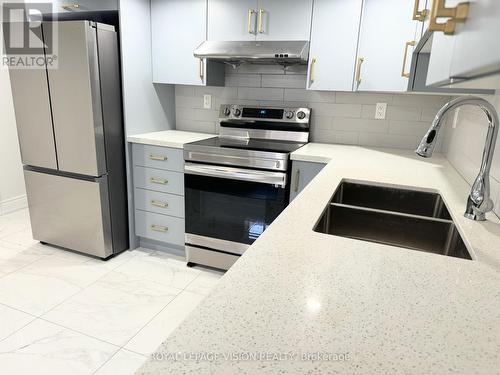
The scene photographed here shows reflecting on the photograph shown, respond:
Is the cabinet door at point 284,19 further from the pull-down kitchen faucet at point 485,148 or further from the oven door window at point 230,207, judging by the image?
the pull-down kitchen faucet at point 485,148

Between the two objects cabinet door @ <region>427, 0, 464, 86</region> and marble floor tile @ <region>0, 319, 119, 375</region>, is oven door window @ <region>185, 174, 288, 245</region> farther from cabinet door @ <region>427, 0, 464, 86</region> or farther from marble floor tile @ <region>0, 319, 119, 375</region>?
cabinet door @ <region>427, 0, 464, 86</region>

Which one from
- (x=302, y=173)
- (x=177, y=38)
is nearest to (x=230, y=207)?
(x=302, y=173)

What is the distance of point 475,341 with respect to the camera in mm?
545

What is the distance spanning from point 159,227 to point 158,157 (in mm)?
555

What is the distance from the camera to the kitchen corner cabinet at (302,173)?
2.11 m

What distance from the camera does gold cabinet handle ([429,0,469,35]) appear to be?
43 cm

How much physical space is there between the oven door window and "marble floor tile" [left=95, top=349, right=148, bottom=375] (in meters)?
0.97

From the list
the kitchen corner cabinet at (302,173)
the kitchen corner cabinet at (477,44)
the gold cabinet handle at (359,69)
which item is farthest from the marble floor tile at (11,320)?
the gold cabinet handle at (359,69)

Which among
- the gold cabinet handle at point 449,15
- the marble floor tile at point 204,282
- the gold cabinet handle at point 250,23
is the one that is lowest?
the marble floor tile at point 204,282

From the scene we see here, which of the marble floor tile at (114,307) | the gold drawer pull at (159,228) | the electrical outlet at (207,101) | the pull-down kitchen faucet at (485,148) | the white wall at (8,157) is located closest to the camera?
the pull-down kitchen faucet at (485,148)

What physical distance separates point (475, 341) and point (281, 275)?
345mm

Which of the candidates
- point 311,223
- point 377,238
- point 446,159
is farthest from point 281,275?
point 446,159

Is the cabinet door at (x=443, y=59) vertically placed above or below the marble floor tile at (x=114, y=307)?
above

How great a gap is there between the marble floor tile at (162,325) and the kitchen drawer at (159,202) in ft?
2.07
